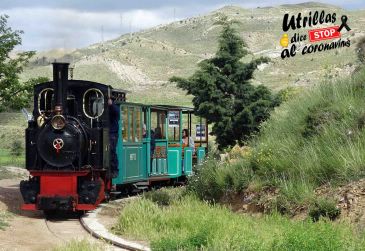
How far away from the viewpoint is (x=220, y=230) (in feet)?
31.8

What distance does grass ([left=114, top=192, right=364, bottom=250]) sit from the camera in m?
8.37

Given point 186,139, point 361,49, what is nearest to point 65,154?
point 186,139

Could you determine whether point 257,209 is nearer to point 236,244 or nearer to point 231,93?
point 236,244

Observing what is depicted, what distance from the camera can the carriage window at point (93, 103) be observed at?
1532 cm

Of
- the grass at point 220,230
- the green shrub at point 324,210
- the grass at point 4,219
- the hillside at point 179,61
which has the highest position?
the hillside at point 179,61

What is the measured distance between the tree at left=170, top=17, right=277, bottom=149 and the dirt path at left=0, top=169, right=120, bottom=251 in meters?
10.2

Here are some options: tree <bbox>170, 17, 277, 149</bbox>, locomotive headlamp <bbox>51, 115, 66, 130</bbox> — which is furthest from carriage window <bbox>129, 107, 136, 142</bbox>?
tree <bbox>170, 17, 277, 149</bbox>

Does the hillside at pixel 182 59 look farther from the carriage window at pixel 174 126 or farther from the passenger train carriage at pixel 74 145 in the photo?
the passenger train carriage at pixel 74 145

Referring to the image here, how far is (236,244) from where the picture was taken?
27.9 feet

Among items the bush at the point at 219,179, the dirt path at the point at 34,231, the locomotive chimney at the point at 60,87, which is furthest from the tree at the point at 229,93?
the locomotive chimney at the point at 60,87

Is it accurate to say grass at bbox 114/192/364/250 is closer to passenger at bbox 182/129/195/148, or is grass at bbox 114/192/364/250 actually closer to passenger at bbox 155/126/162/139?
passenger at bbox 155/126/162/139

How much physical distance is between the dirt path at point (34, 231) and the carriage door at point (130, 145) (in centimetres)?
244

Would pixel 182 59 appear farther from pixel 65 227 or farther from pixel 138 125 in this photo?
pixel 65 227

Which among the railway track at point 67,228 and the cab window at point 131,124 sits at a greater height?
the cab window at point 131,124
